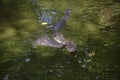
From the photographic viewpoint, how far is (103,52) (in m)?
8.52

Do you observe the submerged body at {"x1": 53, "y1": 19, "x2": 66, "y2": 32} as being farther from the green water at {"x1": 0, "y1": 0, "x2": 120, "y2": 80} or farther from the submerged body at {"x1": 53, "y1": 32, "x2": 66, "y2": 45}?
the submerged body at {"x1": 53, "y1": 32, "x2": 66, "y2": 45}

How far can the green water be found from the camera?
768 centimetres

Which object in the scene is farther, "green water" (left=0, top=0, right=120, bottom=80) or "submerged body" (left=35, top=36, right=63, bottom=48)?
"submerged body" (left=35, top=36, right=63, bottom=48)

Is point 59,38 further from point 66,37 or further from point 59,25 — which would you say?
point 59,25

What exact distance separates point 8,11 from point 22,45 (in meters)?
2.59

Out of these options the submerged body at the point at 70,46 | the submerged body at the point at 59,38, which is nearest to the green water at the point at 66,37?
the submerged body at the point at 70,46

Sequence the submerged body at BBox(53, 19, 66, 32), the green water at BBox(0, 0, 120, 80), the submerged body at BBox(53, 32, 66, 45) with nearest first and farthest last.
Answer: the green water at BBox(0, 0, 120, 80) < the submerged body at BBox(53, 32, 66, 45) < the submerged body at BBox(53, 19, 66, 32)

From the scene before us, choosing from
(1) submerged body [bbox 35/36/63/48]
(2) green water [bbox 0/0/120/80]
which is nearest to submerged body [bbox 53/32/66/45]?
(1) submerged body [bbox 35/36/63/48]

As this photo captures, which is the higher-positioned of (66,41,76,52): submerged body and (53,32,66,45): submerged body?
(53,32,66,45): submerged body

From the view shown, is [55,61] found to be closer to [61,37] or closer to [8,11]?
[61,37]

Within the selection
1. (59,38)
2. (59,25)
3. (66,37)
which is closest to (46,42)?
(59,38)

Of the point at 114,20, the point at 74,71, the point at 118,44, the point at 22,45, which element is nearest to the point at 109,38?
the point at 118,44

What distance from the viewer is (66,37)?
909 cm

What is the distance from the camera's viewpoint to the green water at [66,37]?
7.68 m
